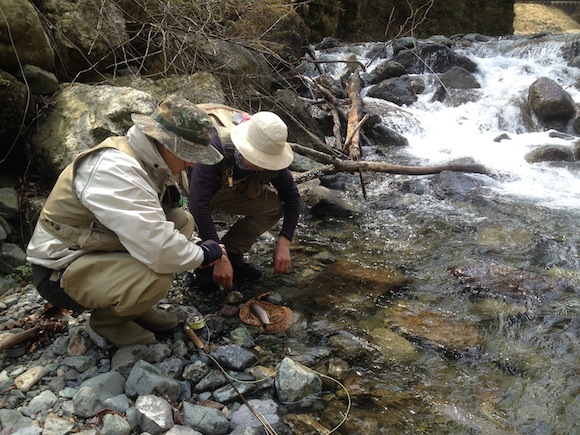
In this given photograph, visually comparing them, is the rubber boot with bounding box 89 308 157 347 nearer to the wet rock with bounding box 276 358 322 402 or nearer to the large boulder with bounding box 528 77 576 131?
the wet rock with bounding box 276 358 322 402

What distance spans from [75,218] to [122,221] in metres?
0.30

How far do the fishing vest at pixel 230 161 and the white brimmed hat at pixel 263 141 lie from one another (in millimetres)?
109

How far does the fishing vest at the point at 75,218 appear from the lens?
233cm

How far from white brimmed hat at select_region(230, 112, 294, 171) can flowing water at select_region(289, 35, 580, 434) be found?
1219mm

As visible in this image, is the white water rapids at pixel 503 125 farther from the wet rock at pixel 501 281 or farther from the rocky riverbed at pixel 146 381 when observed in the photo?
the rocky riverbed at pixel 146 381

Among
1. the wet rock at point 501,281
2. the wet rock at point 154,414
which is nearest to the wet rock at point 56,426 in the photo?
the wet rock at point 154,414

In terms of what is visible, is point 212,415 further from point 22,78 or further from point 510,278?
point 22,78

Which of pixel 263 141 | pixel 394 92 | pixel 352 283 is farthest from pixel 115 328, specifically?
pixel 394 92

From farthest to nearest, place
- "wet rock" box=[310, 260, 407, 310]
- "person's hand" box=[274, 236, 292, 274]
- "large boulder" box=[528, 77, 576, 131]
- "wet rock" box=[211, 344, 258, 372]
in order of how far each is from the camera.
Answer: "large boulder" box=[528, 77, 576, 131] → "wet rock" box=[310, 260, 407, 310] → "person's hand" box=[274, 236, 292, 274] → "wet rock" box=[211, 344, 258, 372]

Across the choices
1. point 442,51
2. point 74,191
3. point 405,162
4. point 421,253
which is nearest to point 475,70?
point 442,51

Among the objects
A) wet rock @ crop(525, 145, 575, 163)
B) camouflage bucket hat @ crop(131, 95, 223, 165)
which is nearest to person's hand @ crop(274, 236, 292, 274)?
camouflage bucket hat @ crop(131, 95, 223, 165)

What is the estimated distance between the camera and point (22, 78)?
13.6 feet

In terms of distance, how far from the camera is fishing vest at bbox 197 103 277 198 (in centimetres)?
312

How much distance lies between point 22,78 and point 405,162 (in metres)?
5.81
